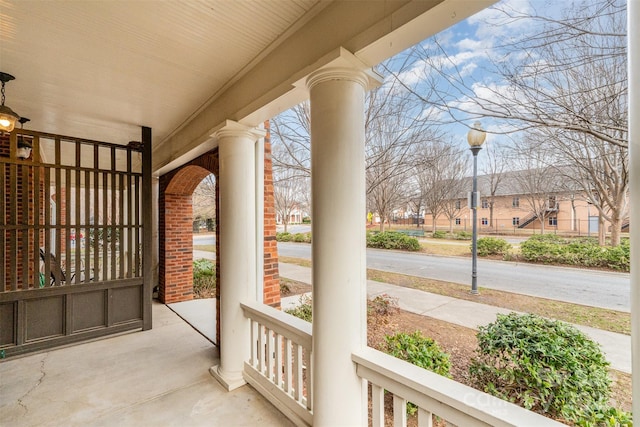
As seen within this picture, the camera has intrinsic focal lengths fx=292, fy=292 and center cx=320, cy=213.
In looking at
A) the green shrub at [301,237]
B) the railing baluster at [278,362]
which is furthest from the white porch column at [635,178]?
the green shrub at [301,237]

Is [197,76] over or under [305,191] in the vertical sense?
over

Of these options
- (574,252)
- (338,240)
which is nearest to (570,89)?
(574,252)

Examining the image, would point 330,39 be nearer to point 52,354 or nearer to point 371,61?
point 371,61

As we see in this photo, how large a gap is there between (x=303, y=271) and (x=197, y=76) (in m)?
5.83

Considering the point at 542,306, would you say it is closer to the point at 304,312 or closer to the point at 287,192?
the point at 304,312

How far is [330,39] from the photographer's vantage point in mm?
1711

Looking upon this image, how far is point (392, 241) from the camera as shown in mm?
5922

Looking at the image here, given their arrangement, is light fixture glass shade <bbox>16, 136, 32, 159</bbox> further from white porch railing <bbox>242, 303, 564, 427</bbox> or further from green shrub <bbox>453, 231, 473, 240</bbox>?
green shrub <bbox>453, 231, 473, 240</bbox>

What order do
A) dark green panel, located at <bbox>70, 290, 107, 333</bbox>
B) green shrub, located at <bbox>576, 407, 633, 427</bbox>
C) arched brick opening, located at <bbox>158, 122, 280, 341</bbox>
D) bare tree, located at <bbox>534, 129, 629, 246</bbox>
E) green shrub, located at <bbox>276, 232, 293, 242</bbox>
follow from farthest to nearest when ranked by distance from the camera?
green shrub, located at <bbox>276, 232, 293, 242</bbox> → arched brick opening, located at <bbox>158, 122, 280, 341</bbox> → dark green panel, located at <bbox>70, 290, 107, 333</bbox> → bare tree, located at <bbox>534, 129, 629, 246</bbox> → green shrub, located at <bbox>576, 407, 633, 427</bbox>

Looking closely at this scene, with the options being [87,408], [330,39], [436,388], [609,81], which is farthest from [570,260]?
[87,408]

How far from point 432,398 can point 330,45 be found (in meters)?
1.98

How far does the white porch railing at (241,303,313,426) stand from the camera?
2.17 meters

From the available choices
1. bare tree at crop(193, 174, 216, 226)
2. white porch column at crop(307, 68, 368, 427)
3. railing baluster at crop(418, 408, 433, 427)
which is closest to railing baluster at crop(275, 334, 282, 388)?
white porch column at crop(307, 68, 368, 427)

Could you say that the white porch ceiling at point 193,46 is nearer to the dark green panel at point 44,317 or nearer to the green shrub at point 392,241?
the dark green panel at point 44,317
